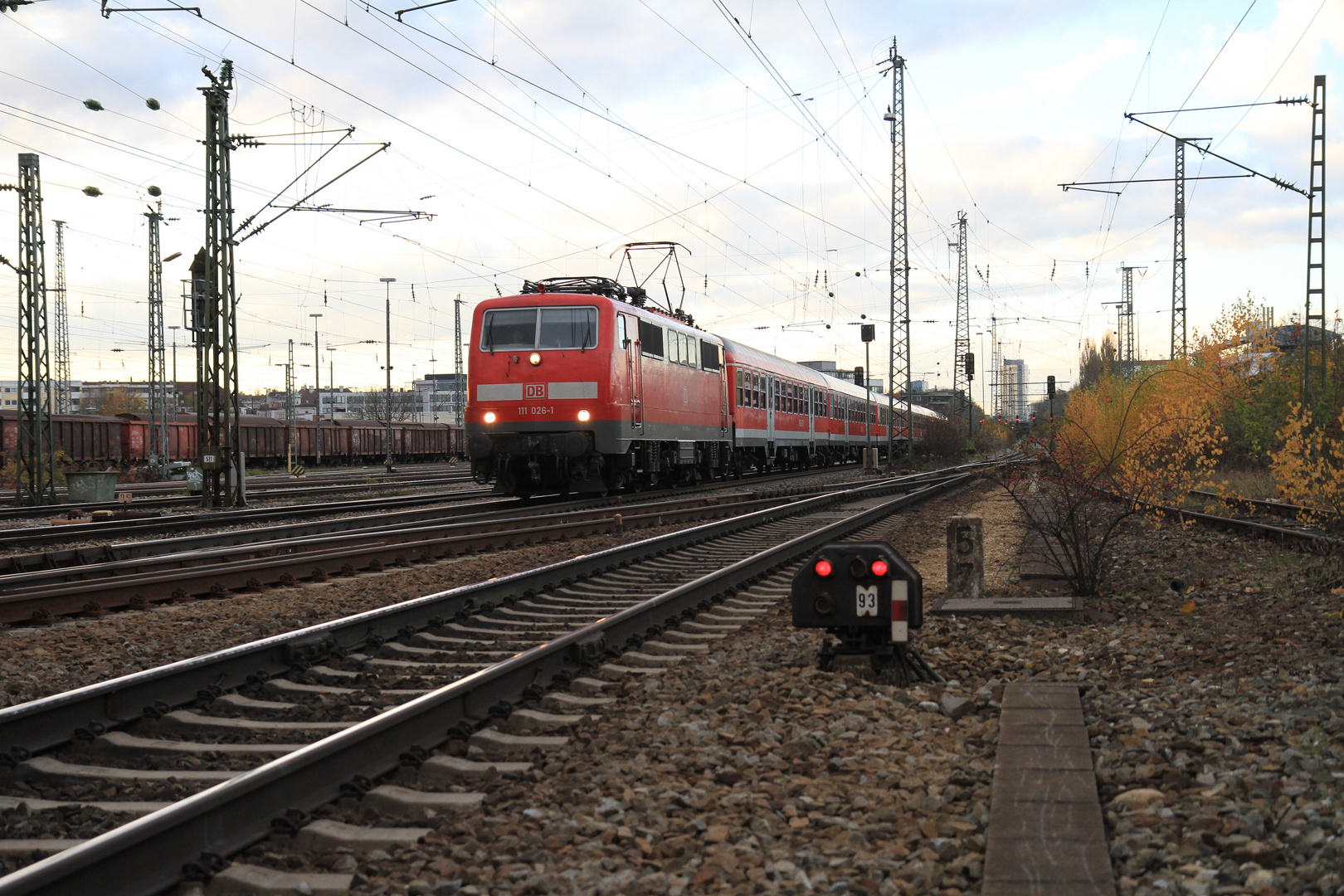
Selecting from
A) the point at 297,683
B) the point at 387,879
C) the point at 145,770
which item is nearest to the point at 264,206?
the point at 297,683

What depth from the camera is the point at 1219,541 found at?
13.5m

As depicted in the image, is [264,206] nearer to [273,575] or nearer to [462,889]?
[273,575]

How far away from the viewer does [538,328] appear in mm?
18281

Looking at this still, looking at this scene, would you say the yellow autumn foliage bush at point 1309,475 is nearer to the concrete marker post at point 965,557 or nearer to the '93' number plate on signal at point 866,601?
the concrete marker post at point 965,557

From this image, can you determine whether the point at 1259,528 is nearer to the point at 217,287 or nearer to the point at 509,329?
the point at 509,329

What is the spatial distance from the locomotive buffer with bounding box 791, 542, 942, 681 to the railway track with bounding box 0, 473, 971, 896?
1.10 m

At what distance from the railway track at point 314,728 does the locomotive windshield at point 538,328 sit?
9.88m

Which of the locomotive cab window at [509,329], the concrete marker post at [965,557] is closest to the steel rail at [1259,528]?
the concrete marker post at [965,557]

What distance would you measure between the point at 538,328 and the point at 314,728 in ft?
44.9

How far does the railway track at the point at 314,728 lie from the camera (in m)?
3.62

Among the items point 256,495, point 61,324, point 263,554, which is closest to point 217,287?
point 256,495

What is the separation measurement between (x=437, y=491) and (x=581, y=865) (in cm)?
2222

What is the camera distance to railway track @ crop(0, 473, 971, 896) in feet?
11.9

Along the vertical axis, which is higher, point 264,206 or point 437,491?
point 264,206
